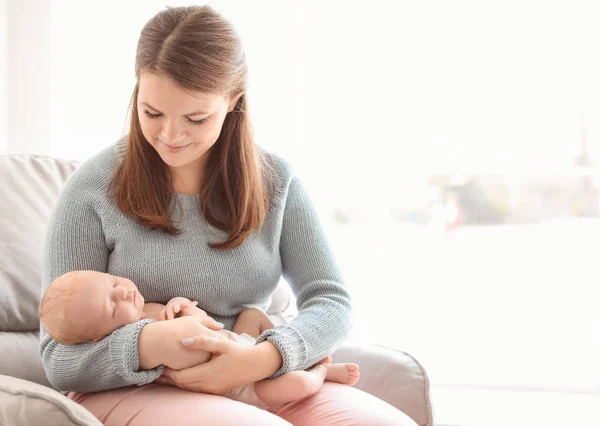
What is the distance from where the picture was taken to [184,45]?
59.9 inches

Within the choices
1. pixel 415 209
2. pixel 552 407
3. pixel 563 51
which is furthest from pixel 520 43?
pixel 552 407

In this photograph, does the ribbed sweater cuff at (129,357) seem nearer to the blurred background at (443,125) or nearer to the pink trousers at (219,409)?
the pink trousers at (219,409)

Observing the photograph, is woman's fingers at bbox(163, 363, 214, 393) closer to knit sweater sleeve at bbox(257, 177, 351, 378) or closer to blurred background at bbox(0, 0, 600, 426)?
knit sweater sleeve at bbox(257, 177, 351, 378)

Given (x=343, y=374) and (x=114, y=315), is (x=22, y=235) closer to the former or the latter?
(x=114, y=315)

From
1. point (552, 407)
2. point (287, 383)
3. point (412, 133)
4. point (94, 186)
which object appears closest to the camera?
point (287, 383)

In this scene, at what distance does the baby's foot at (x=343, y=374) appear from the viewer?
163 cm

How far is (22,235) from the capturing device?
180 centimetres

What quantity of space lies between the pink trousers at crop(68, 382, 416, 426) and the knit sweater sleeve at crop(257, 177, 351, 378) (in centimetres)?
10

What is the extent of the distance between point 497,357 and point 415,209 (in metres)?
0.63

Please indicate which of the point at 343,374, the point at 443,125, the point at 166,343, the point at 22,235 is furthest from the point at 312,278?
the point at 443,125

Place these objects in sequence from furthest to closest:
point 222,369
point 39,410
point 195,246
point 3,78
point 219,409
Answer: point 3,78, point 195,246, point 222,369, point 219,409, point 39,410

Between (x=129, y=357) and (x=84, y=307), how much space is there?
0.13 metres

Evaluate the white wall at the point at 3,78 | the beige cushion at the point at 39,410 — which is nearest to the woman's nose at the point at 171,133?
the beige cushion at the point at 39,410

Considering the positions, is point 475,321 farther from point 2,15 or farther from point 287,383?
point 2,15
